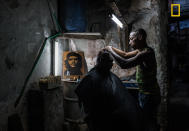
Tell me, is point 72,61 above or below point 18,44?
below

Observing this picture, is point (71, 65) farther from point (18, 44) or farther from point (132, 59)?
point (132, 59)

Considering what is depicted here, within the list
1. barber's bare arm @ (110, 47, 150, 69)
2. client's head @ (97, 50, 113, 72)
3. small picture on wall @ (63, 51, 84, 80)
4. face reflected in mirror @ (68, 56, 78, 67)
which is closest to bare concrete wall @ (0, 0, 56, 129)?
small picture on wall @ (63, 51, 84, 80)

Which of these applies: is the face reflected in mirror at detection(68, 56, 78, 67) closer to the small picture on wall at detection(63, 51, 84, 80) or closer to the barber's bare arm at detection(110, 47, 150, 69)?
the small picture on wall at detection(63, 51, 84, 80)

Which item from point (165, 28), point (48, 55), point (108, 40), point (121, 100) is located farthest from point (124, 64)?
point (48, 55)

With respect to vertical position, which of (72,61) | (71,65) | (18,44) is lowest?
(71,65)

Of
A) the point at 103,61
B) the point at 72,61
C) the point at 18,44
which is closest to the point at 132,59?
the point at 103,61

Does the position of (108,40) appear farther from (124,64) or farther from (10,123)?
(10,123)

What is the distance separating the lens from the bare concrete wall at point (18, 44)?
2580mm

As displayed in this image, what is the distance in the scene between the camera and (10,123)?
103 inches

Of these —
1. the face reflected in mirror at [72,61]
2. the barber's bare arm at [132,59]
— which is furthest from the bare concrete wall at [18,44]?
the barber's bare arm at [132,59]

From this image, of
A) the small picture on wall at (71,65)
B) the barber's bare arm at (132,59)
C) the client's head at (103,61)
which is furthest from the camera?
the small picture on wall at (71,65)

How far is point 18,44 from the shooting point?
2889 millimetres

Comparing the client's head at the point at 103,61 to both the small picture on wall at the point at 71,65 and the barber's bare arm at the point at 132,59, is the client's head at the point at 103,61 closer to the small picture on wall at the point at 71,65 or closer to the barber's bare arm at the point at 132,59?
the barber's bare arm at the point at 132,59

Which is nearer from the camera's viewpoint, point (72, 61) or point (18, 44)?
point (18, 44)
